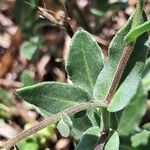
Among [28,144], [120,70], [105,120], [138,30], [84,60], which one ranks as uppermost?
[138,30]

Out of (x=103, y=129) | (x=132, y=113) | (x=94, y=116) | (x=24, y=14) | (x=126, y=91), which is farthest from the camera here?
(x=24, y=14)

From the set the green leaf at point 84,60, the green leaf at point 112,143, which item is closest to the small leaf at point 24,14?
the green leaf at point 84,60

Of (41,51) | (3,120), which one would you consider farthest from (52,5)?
(3,120)

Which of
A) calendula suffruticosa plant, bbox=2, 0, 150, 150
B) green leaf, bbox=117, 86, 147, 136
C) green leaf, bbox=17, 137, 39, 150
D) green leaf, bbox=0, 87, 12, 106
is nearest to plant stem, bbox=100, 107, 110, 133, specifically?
calendula suffruticosa plant, bbox=2, 0, 150, 150

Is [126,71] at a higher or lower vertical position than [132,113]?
higher

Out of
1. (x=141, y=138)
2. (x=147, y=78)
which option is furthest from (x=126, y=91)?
(x=147, y=78)

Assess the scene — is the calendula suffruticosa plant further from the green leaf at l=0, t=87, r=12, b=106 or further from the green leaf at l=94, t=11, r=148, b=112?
the green leaf at l=0, t=87, r=12, b=106

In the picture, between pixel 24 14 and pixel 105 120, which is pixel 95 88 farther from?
pixel 24 14
